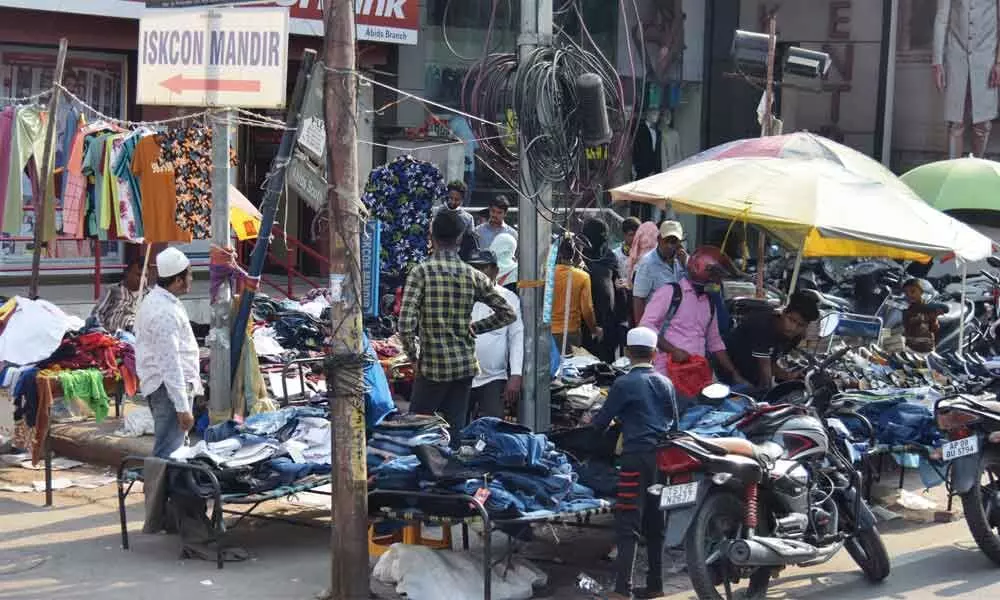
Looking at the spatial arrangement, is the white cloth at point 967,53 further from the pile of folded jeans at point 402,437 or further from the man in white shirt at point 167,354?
the man in white shirt at point 167,354

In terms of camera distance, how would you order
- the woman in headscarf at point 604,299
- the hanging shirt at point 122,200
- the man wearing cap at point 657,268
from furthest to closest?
1. the woman in headscarf at point 604,299
2. the man wearing cap at point 657,268
3. the hanging shirt at point 122,200

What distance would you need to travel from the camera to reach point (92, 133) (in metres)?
11.8

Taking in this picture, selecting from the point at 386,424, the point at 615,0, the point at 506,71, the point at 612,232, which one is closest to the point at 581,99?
the point at 506,71

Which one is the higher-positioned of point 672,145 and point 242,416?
point 672,145

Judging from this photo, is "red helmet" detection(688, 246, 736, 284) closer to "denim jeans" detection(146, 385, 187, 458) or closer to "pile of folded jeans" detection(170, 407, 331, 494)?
"pile of folded jeans" detection(170, 407, 331, 494)

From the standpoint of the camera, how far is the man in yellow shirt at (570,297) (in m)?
12.2

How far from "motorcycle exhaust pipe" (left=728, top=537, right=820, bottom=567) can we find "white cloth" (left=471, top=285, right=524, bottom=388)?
262 cm

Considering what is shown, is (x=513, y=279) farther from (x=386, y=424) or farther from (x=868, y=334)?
(x=386, y=424)

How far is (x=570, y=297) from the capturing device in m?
12.1

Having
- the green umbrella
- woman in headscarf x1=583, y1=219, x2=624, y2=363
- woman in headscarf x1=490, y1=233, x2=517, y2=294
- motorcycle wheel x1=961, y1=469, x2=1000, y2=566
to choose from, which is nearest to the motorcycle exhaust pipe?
motorcycle wheel x1=961, y1=469, x2=1000, y2=566

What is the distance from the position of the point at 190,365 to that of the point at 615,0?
15558 mm

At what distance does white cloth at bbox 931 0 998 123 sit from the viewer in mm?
23422

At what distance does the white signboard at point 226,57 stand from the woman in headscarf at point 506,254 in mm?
3818

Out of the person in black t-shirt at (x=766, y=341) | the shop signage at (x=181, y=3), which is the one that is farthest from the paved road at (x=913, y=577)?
the shop signage at (x=181, y=3)
